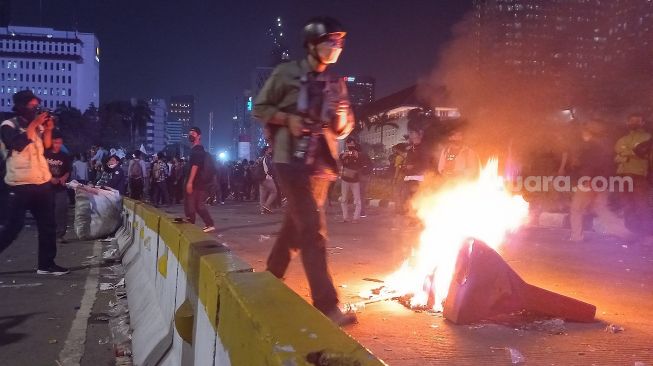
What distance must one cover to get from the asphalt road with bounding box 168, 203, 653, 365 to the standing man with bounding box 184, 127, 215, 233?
0.78m

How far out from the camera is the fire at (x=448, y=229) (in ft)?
15.8

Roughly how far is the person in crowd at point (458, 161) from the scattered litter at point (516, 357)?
196 inches

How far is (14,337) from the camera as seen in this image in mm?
4391

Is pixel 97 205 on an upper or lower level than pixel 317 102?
lower

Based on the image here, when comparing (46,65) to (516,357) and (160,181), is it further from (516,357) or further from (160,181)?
(516,357)

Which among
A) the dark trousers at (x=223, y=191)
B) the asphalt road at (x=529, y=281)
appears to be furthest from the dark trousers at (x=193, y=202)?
the dark trousers at (x=223, y=191)

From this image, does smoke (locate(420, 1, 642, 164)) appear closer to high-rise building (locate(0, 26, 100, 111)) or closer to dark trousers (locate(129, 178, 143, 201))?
dark trousers (locate(129, 178, 143, 201))

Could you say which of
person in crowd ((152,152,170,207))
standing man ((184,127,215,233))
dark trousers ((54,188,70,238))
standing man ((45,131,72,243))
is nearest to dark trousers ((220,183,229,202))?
person in crowd ((152,152,170,207))

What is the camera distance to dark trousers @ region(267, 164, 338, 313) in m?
3.64

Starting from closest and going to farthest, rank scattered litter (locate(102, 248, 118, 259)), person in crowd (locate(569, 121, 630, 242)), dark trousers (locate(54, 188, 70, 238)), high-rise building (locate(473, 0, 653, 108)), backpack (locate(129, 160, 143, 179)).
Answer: scattered litter (locate(102, 248, 118, 259)) → dark trousers (locate(54, 188, 70, 238)) → person in crowd (locate(569, 121, 630, 242)) → high-rise building (locate(473, 0, 653, 108)) → backpack (locate(129, 160, 143, 179))

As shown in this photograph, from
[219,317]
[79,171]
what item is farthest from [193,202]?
[79,171]

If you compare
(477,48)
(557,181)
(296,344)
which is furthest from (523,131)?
(296,344)

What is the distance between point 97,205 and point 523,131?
8476mm

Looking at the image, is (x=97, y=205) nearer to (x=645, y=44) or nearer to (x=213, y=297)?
(x=213, y=297)
